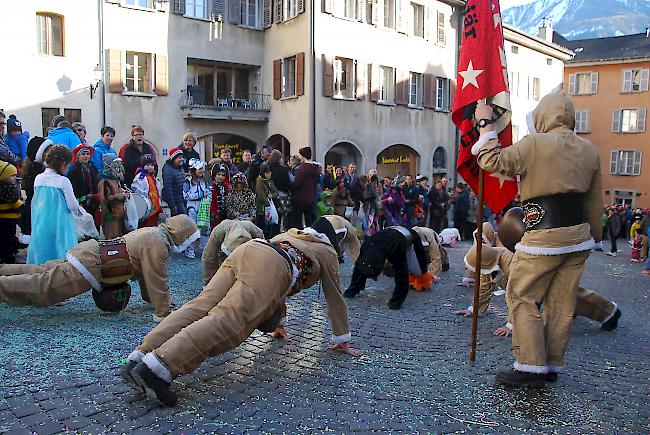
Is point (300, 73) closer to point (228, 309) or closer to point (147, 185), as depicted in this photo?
point (147, 185)

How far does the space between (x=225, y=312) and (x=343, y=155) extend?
20606mm

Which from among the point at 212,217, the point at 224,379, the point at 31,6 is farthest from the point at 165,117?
the point at 224,379

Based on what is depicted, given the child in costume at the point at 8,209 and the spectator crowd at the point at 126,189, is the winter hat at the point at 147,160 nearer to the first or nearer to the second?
the spectator crowd at the point at 126,189

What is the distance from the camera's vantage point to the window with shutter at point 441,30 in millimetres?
26484

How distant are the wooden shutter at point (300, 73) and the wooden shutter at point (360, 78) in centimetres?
239

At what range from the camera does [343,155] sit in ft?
79.5

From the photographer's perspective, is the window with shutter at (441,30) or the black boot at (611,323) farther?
the window with shutter at (441,30)

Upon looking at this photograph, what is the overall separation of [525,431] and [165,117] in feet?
62.6

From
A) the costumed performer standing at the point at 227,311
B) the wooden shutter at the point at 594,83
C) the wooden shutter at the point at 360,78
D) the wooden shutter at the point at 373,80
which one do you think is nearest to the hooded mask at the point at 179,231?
the costumed performer standing at the point at 227,311

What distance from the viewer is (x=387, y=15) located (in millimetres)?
24234

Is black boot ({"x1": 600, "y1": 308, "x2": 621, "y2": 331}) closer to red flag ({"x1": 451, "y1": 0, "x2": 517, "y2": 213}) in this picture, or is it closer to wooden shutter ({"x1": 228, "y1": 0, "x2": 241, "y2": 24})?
red flag ({"x1": 451, "y1": 0, "x2": 517, "y2": 213})

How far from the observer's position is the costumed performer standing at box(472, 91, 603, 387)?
4.38 meters

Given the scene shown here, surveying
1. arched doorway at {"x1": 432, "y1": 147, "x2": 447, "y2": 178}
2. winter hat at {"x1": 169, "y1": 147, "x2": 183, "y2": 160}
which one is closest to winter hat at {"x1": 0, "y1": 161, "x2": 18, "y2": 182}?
winter hat at {"x1": 169, "y1": 147, "x2": 183, "y2": 160}

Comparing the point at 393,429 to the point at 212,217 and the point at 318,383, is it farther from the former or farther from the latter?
the point at 212,217
